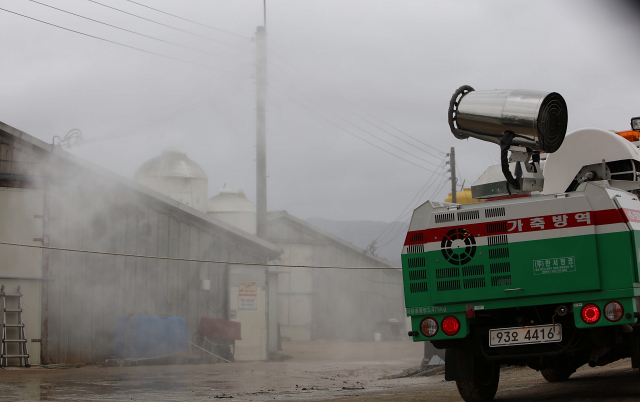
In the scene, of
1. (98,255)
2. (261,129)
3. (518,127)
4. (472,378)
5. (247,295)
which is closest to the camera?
(472,378)

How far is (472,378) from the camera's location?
737 cm

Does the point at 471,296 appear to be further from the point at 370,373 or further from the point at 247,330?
the point at 247,330

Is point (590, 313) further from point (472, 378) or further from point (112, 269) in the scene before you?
point (112, 269)

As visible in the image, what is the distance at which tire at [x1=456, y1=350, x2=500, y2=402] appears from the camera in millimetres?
7367

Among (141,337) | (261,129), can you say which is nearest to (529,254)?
(141,337)

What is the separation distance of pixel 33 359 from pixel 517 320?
1334 centimetres

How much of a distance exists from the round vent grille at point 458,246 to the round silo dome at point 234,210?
24.6 m

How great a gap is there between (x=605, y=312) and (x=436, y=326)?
168cm

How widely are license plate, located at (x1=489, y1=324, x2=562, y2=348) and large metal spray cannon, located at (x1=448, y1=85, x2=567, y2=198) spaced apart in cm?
157

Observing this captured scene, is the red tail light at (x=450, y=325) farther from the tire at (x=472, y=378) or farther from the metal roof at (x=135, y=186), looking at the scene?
the metal roof at (x=135, y=186)

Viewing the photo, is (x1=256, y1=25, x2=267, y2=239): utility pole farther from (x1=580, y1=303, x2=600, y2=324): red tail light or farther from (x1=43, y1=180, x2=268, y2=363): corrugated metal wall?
(x1=580, y1=303, x2=600, y2=324): red tail light

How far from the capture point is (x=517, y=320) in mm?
6902

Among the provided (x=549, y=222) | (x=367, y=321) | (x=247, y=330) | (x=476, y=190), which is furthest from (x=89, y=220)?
(x=367, y=321)

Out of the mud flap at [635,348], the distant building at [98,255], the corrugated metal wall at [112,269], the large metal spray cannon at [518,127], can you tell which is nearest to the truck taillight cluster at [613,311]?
the mud flap at [635,348]
